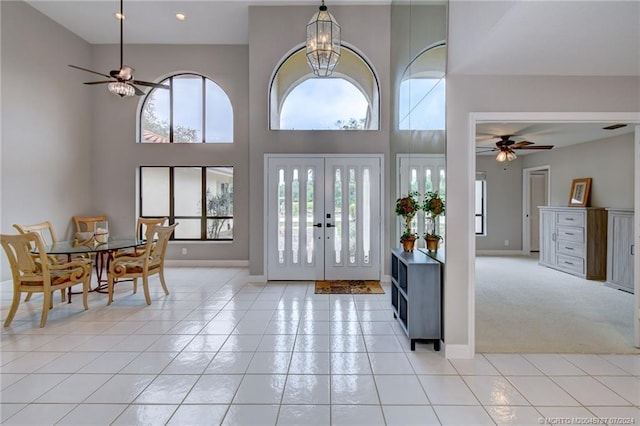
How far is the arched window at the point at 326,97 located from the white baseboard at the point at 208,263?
3.00 m

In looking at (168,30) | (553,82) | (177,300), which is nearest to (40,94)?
(168,30)

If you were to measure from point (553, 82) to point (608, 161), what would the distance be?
4.75 metres

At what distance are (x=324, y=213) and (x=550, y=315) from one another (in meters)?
3.52

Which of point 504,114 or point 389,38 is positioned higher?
point 389,38

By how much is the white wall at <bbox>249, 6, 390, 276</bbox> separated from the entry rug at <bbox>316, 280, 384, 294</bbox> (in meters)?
1.06

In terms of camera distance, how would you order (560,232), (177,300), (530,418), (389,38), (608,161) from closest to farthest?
(530,418), (177,300), (389,38), (608,161), (560,232)

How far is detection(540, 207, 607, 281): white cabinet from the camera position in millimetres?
5910

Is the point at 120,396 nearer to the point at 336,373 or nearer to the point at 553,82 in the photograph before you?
the point at 336,373

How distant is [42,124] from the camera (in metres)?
5.69

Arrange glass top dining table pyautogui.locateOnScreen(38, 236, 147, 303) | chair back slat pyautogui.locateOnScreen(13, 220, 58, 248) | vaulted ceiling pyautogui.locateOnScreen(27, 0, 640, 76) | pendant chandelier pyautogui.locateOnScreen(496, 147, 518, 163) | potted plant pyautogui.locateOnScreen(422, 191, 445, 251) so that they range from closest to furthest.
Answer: vaulted ceiling pyautogui.locateOnScreen(27, 0, 640, 76), potted plant pyautogui.locateOnScreen(422, 191, 445, 251), glass top dining table pyautogui.locateOnScreen(38, 236, 147, 303), chair back slat pyautogui.locateOnScreen(13, 220, 58, 248), pendant chandelier pyautogui.locateOnScreen(496, 147, 518, 163)

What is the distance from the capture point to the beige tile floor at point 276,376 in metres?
2.09

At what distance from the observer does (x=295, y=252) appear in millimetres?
5625

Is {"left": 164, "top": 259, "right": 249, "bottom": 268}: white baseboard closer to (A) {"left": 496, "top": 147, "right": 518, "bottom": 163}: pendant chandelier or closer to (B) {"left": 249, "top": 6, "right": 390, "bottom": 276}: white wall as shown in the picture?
(B) {"left": 249, "top": 6, "right": 390, "bottom": 276}: white wall

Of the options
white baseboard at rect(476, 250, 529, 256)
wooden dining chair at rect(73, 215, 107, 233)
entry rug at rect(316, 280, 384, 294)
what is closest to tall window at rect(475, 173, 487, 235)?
white baseboard at rect(476, 250, 529, 256)
